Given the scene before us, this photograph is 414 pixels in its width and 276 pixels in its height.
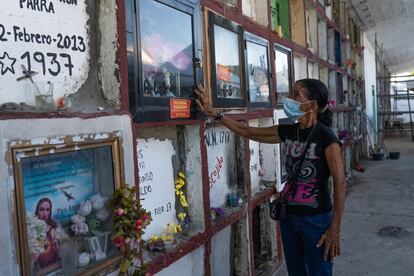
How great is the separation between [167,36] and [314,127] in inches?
35.5

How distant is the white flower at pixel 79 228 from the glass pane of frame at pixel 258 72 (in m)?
1.92

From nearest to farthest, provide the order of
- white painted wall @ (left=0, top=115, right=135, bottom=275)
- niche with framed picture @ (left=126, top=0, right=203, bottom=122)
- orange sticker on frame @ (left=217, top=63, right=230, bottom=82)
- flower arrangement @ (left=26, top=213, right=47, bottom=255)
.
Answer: white painted wall @ (left=0, top=115, right=135, bottom=275)
flower arrangement @ (left=26, top=213, right=47, bottom=255)
niche with framed picture @ (left=126, top=0, right=203, bottom=122)
orange sticker on frame @ (left=217, top=63, right=230, bottom=82)

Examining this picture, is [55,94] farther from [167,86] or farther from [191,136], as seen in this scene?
[191,136]

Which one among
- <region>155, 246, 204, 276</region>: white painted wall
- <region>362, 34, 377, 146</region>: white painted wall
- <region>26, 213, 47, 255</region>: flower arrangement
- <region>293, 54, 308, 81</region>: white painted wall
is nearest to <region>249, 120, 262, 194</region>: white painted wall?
<region>155, 246, 204, 276</region>: white painted wall

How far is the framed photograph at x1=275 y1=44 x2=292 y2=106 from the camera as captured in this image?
150 inches

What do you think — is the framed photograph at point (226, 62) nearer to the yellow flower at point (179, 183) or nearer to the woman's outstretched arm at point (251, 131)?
the woman's outstretched arm at point (251, 131)

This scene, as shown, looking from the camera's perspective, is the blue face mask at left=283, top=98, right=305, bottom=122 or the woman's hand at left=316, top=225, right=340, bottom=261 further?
the blue face mask at left=283, top=98, right=305, bottom=122

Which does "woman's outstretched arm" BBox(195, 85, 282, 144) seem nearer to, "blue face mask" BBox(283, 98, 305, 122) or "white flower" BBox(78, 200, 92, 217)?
"blue face mask" BBox(283, 98, 305, 122)

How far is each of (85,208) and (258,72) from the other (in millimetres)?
2157

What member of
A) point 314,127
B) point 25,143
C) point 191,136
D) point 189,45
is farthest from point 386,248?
point 25,143

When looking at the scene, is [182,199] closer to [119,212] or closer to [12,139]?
[119,212]

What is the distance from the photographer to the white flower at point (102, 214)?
153 centimetres

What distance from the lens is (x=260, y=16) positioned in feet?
11.5

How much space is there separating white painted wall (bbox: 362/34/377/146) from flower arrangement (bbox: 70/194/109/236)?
1076cm
